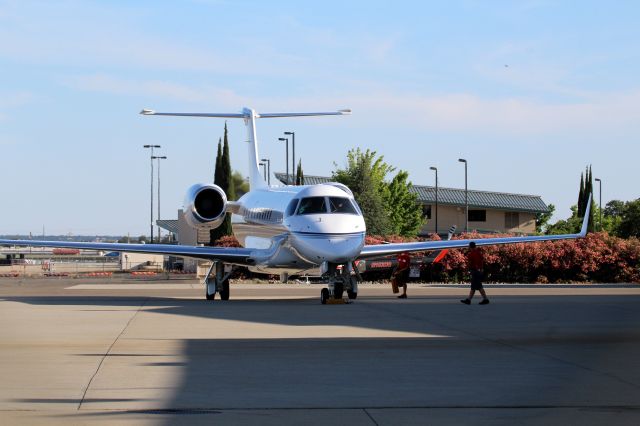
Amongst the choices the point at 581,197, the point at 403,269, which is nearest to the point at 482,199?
the point at 581,197

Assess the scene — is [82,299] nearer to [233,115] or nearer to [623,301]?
[233,115]

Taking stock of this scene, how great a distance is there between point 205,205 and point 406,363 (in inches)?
743

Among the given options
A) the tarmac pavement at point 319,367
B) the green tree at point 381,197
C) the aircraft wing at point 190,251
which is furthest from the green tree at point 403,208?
the tarmac pavement at point 319,367

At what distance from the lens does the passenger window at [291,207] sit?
Answer: 90.5ft

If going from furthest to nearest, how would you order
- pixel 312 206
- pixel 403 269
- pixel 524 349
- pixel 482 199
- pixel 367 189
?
pixel 482 199 < pixel 367 189 < pixel 403 269 < pixel 312 206 < pixel 524 349

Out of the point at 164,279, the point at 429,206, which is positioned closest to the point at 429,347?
the point at 164,279

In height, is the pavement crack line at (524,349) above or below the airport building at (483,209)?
below

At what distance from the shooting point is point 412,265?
1569 inches

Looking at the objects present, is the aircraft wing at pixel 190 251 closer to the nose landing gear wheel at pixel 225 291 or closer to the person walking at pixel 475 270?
the nose landing gear wheel at pixel 225 291

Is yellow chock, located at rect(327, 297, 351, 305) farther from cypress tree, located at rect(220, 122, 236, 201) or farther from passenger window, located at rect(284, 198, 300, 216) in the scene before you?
cypress tree, located at rect(220, 122, 236, 201)

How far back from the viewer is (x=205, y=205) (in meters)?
31.1

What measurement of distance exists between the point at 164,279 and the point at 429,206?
1851 inches

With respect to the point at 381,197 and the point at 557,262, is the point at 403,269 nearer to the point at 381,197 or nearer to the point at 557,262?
the point at 557,262

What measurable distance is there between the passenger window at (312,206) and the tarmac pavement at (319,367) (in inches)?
173
